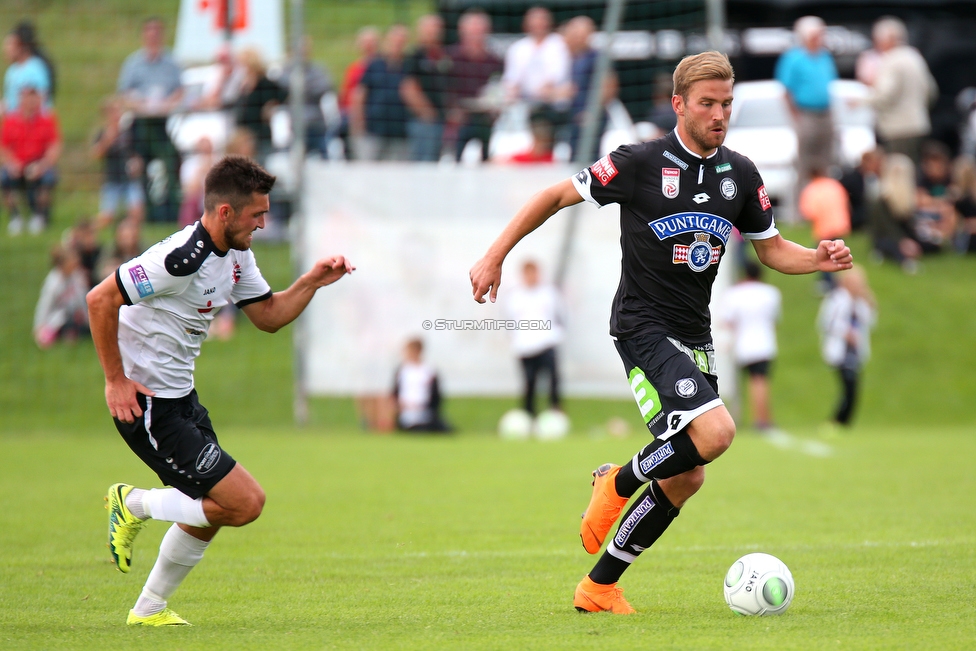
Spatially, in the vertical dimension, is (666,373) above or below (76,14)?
below

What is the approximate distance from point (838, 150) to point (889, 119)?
2.01 metres

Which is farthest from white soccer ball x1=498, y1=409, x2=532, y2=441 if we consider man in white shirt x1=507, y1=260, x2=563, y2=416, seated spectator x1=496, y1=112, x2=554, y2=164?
seated spectator x1=496, y1=112, x2=554, y2=164

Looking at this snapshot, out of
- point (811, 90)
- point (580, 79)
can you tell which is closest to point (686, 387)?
point (580, 79)

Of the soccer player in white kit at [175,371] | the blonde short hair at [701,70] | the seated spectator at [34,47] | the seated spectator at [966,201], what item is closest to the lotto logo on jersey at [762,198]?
the blonde short hair at [701,70]

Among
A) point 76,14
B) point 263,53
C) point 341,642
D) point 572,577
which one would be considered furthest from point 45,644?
point 76,14

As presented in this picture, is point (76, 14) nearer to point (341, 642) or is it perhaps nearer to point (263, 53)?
point (263, 53)

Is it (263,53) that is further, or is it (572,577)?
(263,53)

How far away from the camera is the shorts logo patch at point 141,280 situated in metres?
5.14

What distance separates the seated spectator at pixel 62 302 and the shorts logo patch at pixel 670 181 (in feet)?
40.8

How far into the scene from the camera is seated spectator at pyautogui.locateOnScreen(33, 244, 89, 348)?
16094 mm

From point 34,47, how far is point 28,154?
1.60 meters

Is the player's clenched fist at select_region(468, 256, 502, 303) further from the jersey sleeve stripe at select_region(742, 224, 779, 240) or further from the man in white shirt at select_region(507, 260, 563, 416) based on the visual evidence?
the man in white shirt at select_region(507, 260, 563, 416)

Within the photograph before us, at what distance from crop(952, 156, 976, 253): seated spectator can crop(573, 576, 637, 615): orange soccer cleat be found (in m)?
16.9

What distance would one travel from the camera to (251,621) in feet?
17.4
